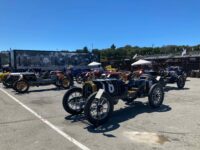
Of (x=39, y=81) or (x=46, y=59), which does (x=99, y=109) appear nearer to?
(x=39, y=81)

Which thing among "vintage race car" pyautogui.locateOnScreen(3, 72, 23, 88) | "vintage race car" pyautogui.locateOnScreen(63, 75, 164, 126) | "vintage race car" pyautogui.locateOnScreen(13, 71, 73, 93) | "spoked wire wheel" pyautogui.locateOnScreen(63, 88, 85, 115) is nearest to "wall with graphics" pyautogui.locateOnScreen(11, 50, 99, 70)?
"vintage race car" pyautogui.locateOnScreen(3, 72, 23, 88)

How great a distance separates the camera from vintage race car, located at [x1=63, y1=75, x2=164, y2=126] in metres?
7.58

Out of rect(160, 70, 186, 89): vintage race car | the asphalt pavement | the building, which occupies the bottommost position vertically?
the asphalt pavement

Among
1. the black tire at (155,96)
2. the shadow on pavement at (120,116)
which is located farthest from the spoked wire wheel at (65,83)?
the black tire at (155,96)

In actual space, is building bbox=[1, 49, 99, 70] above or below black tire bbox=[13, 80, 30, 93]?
above

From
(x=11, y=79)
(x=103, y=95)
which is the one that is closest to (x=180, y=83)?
(x=103, y=95)

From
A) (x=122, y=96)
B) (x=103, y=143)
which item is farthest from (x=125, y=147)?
(x=122, y=96)

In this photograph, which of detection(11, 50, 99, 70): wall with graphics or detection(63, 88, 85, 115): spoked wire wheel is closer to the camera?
detection(63, 88, 85, 115): spoked wire wheel

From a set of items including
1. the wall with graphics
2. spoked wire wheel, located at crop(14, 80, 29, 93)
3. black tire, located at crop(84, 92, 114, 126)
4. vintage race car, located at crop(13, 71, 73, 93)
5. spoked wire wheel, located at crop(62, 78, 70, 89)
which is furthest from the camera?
the wall with graphics

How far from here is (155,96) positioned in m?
9.96

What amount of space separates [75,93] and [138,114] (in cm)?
215

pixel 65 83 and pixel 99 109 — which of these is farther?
pixel 65 83

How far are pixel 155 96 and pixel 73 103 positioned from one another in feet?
9.72

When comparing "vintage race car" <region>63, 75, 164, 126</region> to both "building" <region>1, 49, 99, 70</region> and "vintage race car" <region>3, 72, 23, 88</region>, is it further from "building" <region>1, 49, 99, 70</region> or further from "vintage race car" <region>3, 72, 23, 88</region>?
"building" <region>1, 49, 99, 70</region>
